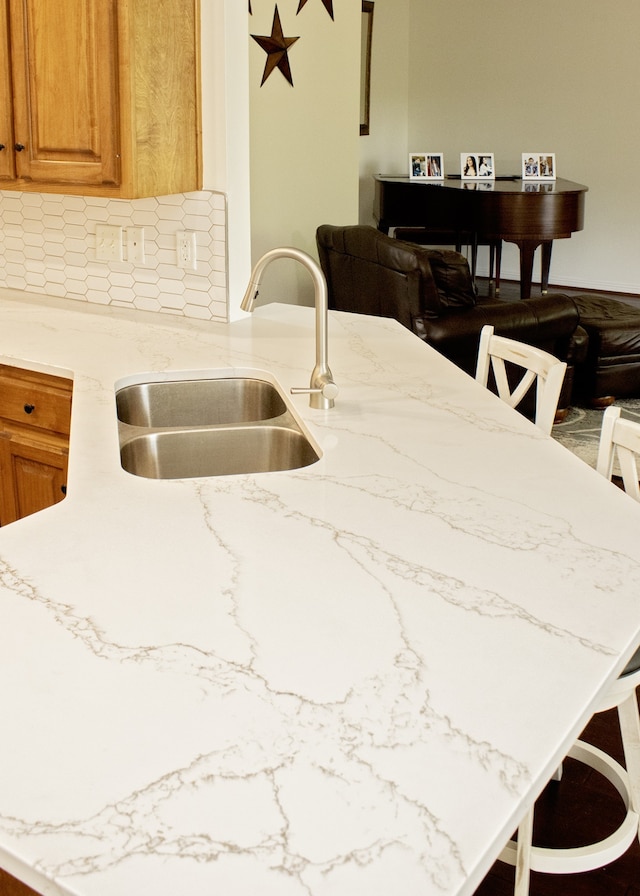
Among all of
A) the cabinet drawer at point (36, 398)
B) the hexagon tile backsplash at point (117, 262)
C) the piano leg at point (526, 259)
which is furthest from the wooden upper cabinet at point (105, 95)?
the piano leg at point (526, 259)

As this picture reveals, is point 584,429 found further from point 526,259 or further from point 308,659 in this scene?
point 308,659

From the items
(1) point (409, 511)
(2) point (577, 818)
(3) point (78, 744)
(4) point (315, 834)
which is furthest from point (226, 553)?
(2) point (577, 818)

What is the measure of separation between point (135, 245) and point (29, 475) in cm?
84

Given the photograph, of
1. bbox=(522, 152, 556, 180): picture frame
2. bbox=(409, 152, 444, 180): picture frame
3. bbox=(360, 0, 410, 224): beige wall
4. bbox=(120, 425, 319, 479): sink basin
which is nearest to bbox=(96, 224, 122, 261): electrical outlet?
bbox=(120, 425, 319, 479): sink basin

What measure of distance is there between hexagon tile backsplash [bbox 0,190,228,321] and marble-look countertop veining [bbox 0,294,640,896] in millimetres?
1115

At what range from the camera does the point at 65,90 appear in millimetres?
2621

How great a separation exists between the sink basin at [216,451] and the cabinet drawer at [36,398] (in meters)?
0.45

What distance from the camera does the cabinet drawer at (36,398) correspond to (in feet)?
8.09

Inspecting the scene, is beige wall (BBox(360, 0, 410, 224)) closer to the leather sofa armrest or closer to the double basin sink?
the leather sofa armrest

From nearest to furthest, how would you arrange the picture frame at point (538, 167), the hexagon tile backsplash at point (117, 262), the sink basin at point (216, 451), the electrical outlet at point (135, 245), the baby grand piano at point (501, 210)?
1. the sink basin at point (216, 451)
2. the hexagon tile backsplash at point (117, 262)
3. the electrical outlet at point (135, 245)
4. the baby grand piano at point (501, 210)
5. the picture frame at point (538, 167)

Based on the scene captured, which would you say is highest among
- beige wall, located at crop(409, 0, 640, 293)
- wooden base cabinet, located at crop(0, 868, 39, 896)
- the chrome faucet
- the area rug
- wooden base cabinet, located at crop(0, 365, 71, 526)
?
beige wall, located at crop(409, 0, 640, 293)

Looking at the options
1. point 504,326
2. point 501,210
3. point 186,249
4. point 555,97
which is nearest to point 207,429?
point 186,249

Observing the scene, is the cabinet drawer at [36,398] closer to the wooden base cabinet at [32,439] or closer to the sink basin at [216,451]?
the wooden base cabinet at [32,439]

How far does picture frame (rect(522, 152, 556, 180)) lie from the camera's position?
828 centimetres
